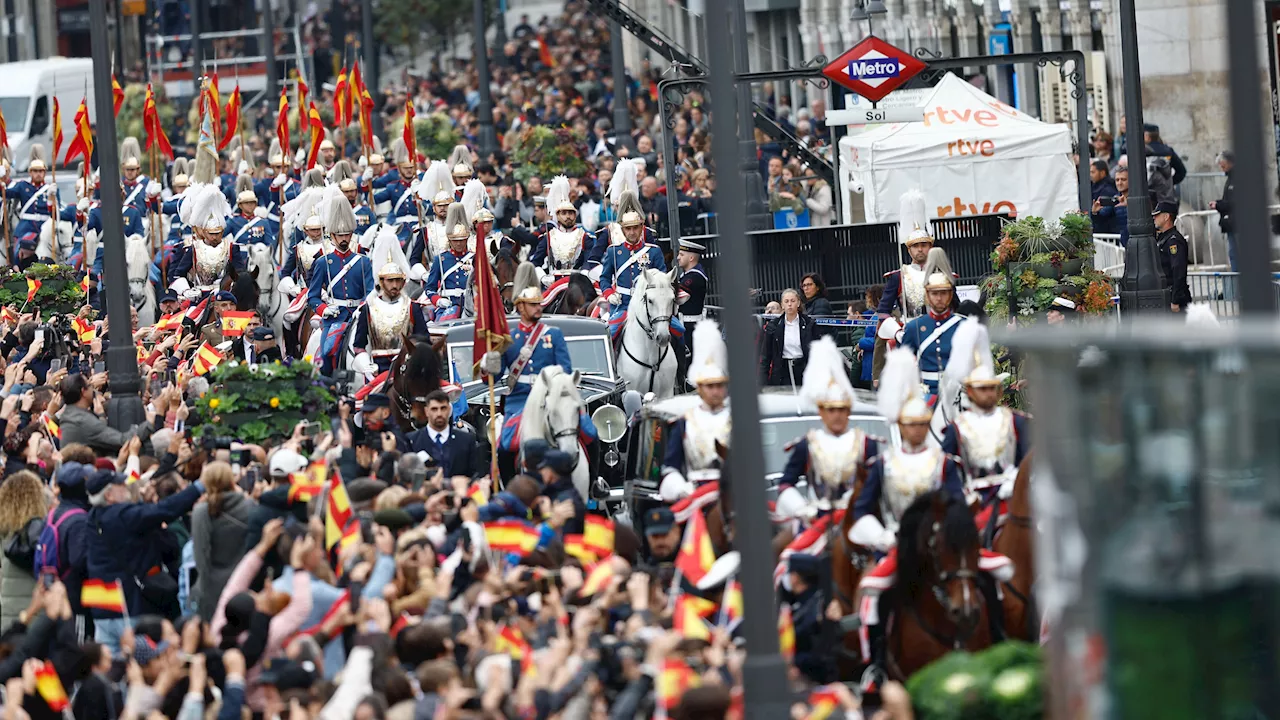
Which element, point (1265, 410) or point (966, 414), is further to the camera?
point (966, 414)

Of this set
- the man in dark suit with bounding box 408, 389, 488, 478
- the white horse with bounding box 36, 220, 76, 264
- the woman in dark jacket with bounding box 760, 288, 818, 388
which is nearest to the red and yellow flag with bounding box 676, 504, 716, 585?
the man in dark suit with bounding box 408, 389, 488, 478

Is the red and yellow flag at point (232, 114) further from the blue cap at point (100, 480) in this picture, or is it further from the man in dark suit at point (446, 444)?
the blue cap at point (100, 480)

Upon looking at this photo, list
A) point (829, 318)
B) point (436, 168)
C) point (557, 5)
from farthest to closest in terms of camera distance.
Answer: point (557, 5)
point (436, 168)
point (829, 318)

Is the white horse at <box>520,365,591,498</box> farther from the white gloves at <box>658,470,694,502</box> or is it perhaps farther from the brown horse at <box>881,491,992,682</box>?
the brown horse at <box>881,491,992,682</box>

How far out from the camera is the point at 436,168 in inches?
1176

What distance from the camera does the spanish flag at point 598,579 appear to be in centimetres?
1246

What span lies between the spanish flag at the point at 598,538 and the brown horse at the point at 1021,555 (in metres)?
2.12

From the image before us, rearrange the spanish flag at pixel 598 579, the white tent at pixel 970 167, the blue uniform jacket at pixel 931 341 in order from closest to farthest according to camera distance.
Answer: the spanish flag at pixel 598 579 < the blue uniform jacket at pixel 931 341 < the white tent at pixel 970 167

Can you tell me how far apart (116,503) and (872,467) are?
425 cm

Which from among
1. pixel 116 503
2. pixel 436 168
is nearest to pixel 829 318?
pixel 436 168

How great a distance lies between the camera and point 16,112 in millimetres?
46125

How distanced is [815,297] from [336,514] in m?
11.3

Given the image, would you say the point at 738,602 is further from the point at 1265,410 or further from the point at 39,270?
the point at 39,270

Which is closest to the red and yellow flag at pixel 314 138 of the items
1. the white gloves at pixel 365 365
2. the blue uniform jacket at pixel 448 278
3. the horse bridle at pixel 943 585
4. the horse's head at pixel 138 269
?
the horse's head at pixel 138 269
